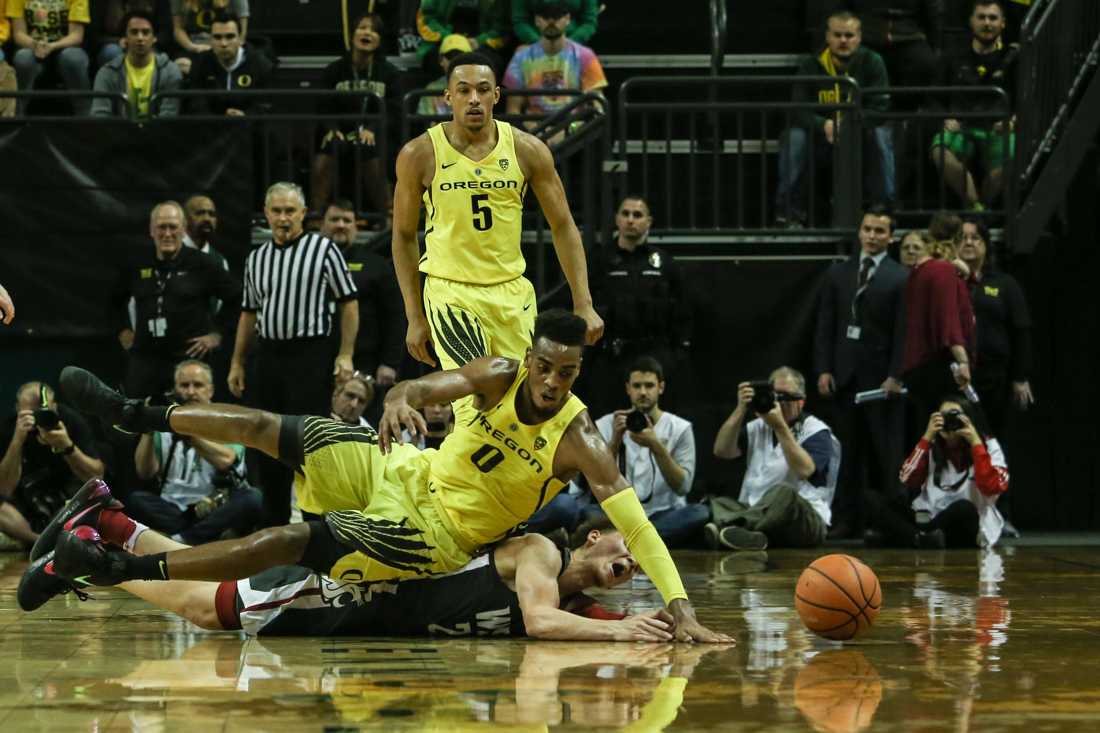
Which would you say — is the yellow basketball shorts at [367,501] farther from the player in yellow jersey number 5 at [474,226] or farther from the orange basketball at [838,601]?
the orange basketball at [838,601]

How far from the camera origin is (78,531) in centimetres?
614

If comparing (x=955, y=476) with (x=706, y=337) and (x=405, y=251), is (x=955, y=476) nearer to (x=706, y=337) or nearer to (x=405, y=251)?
(x=706, y=337)

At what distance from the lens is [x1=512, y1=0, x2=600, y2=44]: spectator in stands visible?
1259cm

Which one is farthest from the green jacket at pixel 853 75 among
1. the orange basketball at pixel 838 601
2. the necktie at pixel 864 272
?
the orange basketball at pixel 838 601

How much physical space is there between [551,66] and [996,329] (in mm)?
3776

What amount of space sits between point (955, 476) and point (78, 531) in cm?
645

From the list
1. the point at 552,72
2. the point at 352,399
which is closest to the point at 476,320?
the point at 352,399

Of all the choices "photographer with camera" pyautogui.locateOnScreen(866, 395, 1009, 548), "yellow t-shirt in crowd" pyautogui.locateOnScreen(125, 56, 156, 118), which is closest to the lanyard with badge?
"yellow t-shirt in crowd" pyautogui.locateOnScreen(125, 56, 156, 118)

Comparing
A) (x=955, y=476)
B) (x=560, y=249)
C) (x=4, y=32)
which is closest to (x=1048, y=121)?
(x=955, y=476)

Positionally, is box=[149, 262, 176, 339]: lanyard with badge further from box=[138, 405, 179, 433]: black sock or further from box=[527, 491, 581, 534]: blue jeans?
box=[138, 405, 179, 433]: black sock

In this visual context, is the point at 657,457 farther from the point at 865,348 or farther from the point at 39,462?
the point at 39,462

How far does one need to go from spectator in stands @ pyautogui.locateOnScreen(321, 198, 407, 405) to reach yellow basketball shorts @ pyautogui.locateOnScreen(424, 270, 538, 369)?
3501 mm

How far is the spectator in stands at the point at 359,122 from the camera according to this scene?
11.7 metres

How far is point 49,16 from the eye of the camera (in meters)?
12.8
